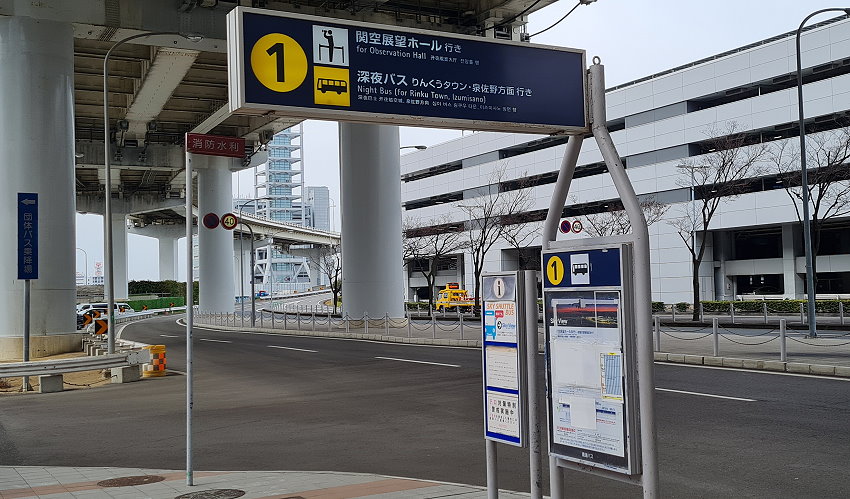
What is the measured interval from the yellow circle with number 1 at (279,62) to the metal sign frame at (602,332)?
220cm

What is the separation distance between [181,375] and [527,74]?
723 inches

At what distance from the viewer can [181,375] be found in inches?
889

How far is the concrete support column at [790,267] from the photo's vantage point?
53062 millimetres

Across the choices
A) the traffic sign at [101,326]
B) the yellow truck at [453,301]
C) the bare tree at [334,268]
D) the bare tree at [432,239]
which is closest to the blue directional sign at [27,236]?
the traffic sign at [101,326]

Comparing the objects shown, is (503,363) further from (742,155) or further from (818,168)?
(742,155)

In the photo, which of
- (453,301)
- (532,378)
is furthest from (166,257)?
(532,378)

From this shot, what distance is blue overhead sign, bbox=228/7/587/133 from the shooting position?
571cm

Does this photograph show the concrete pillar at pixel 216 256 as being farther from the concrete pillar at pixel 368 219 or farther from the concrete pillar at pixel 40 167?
the concrete pillar at pixel 40 167

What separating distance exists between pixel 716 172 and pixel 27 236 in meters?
41.2

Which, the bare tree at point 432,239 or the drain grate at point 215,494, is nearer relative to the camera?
the drain grate at point 215,494

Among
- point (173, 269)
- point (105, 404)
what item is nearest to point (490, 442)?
point (105, 404)

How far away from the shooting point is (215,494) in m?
8.21

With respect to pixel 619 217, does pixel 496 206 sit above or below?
above

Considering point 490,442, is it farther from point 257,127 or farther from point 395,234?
point 257,127
